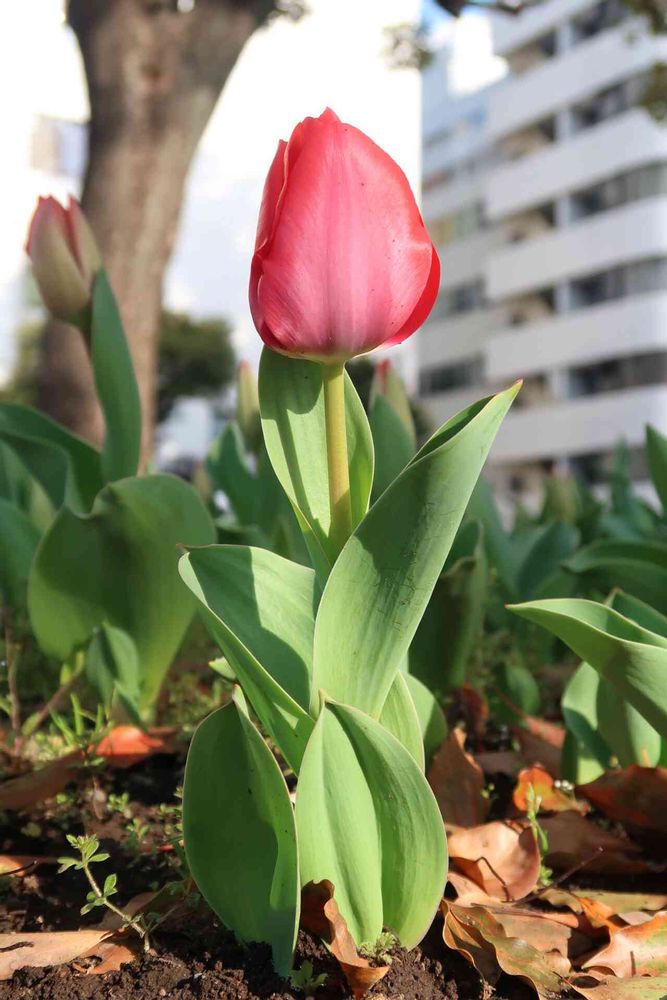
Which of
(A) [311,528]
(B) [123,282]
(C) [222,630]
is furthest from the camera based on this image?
(B) [123,282]

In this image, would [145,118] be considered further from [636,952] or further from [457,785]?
[636,952]

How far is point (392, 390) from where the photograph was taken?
2031 millimetres

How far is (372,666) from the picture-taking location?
974 mm

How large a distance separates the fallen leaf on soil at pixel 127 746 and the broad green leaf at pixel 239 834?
0.49 m

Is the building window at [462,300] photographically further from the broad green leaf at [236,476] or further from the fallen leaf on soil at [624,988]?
the fallen leaf on soil at [624,988]

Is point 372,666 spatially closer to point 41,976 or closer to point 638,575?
point 41,976

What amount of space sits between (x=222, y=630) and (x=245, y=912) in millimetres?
273

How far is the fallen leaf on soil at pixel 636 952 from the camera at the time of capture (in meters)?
1.06

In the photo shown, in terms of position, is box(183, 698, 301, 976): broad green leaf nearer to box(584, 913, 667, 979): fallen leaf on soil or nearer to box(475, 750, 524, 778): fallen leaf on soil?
box(584, 913, 667, 979): fallen leaf on soil

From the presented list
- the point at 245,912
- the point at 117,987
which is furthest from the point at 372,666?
the point at 117,987

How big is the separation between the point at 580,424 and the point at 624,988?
37.7m

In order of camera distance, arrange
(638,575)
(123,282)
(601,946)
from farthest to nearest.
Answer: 1. (123,282)
2. (638,575)
3. (601,946)

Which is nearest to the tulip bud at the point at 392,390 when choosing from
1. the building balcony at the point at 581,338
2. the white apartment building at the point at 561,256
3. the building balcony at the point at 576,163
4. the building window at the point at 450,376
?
the white apartment building at the point at 561,256

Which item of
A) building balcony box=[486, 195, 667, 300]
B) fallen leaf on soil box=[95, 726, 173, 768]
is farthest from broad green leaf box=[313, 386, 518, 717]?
building balcony box=[486, 195, 667, 300]
